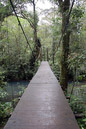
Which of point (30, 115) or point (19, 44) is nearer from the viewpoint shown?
point (30, 115)

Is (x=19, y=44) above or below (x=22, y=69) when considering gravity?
above

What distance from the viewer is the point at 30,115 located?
0.66 metres

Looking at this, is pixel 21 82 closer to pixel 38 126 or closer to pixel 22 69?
pixel 22 69

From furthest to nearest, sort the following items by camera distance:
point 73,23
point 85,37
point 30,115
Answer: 1. point 85,37
2. point 73,23
3. point 30,115

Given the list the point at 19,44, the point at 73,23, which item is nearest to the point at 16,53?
the point at 19,44

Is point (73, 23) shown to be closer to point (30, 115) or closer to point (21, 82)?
point (30, 115)

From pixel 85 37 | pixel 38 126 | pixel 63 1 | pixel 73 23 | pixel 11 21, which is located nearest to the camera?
pixel 38 126

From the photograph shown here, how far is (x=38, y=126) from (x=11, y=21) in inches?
261

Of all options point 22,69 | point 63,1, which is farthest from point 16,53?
point 63,1

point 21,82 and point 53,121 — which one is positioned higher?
point 53,121

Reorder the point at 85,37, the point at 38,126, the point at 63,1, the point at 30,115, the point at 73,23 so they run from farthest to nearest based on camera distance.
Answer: the point at 85,37 < the point at 63,1 < the point at 73,23 < the point at 30,115 < the point at 38,126

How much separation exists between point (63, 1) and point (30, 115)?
9.55 feet

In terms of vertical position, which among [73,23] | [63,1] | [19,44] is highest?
[63,1]

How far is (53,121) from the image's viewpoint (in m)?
0.60
